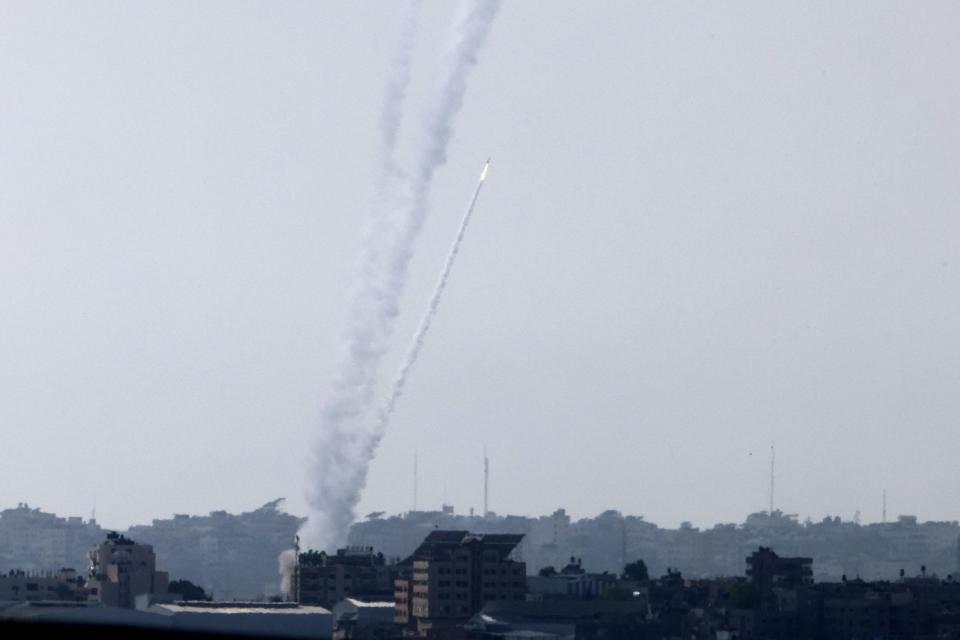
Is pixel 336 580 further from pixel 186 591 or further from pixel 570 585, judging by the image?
pixel 570 585

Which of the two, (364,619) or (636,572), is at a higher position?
(636,572)

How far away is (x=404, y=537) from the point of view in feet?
622

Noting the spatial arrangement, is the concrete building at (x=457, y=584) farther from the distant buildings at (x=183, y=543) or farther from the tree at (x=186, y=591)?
the distant buildings at (x=183, y=543)

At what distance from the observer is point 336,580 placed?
289 feet

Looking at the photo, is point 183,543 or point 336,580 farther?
point 183,543

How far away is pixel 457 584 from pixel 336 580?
956 cm

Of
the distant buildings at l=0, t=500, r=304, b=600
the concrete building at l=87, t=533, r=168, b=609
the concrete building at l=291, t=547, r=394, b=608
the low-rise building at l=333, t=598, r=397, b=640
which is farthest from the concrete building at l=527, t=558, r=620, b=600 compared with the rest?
the distant buildings at l=0, t=500, r=304, b=600

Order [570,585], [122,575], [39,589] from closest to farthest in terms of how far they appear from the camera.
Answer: [122,575]
[39,589]
[570,585]

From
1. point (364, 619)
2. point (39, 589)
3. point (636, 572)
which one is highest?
point (636, 572)

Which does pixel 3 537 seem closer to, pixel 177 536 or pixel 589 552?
pixel 177 536

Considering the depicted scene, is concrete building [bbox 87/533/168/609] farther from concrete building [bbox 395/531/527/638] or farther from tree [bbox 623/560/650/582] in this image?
tree [bbox 623/560/650/582]

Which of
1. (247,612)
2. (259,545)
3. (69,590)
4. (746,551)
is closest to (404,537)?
(259,545)

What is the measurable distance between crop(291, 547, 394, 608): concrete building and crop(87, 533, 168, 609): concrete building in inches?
210

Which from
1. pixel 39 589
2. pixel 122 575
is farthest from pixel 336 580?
pixel 39 589
